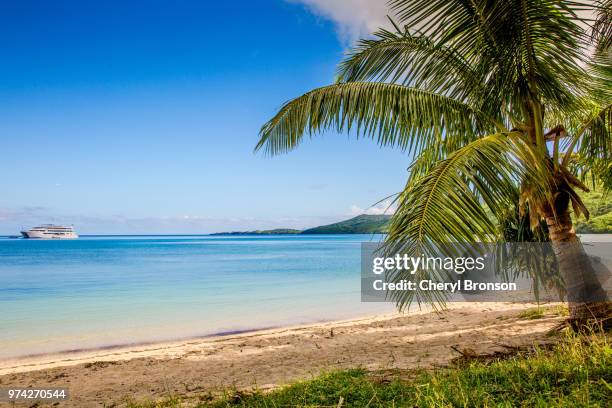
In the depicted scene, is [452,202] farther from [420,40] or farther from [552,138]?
[420,40]

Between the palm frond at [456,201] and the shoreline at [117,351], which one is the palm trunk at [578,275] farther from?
the shoreline at [117,351]

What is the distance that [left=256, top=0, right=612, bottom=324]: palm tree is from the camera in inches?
159

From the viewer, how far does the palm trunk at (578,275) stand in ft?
13.9

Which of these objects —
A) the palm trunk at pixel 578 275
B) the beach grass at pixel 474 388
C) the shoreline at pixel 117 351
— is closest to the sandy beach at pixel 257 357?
the shoreline at pixel 117 351

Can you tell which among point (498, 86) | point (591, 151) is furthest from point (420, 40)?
point (591, 151)

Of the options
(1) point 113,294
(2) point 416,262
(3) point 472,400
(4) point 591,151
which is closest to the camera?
(3) point 472,400

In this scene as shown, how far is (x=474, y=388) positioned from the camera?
2629mm

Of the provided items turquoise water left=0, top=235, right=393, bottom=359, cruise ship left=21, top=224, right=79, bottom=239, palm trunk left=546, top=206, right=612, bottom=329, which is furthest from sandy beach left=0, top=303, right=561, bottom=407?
cruise ship left=21, top=224, right=79, bottom=239

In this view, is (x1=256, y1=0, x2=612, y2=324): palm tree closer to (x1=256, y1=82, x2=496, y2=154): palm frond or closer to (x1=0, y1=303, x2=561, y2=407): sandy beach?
(x1=256, y1=82, x2=496, y2=154): palm frond

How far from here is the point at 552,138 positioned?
4.45m

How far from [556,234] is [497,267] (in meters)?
1.14

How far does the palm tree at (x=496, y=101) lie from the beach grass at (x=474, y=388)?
0.88 meters

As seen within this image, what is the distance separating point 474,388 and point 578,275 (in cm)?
254

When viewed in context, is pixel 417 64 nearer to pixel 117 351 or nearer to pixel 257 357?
pixel 257 357
